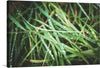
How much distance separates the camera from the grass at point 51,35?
37.2 inches

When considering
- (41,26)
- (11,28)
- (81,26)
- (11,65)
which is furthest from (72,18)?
(11,65)

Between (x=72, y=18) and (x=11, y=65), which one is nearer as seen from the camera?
(x=11, y=65)

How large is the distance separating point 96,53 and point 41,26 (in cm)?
49

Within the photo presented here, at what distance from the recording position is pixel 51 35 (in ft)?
3.19

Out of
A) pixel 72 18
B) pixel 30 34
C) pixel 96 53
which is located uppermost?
pixel 72 18

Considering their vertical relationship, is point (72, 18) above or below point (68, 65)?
above

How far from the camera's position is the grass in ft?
3.10

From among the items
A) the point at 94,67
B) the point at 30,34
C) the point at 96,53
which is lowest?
the point at 94,67

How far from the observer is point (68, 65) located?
0.96m

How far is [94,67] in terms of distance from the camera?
97cm
